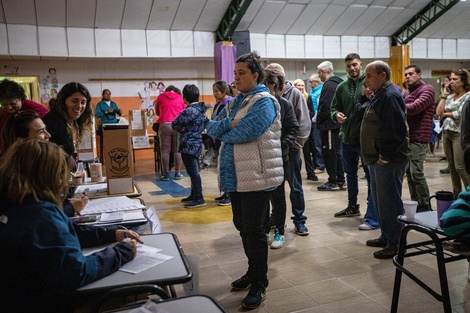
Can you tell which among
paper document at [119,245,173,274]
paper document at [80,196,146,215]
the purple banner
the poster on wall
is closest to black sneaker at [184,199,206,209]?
paper document at [80,196,146,215]

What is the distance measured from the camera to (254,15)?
9.73 meters

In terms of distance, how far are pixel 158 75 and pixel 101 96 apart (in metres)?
1.45

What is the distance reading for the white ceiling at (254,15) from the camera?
841 cm

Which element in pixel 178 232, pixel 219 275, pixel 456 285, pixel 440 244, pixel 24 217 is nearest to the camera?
pixel 24 217

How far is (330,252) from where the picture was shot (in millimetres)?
3559

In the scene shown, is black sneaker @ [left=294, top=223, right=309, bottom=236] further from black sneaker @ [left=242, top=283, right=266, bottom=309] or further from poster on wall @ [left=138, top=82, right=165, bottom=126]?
poster on wall @ [left=138, top=82, right=165, bottom=126]

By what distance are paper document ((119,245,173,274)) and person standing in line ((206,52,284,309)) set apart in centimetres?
89

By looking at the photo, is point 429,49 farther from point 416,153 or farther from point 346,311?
point 346,311

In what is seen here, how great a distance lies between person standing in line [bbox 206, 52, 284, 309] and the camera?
248 cm

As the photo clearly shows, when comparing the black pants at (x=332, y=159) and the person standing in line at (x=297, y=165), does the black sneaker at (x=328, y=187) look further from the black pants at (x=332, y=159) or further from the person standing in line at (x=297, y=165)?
the person standing in line at (x=297, y=165)

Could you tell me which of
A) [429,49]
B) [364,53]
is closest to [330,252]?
[364,53]

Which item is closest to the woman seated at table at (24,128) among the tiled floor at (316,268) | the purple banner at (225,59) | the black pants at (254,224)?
the black pants at (254,224)

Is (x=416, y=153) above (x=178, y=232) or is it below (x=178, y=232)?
above

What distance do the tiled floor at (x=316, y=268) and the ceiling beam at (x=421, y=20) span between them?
299 inches
